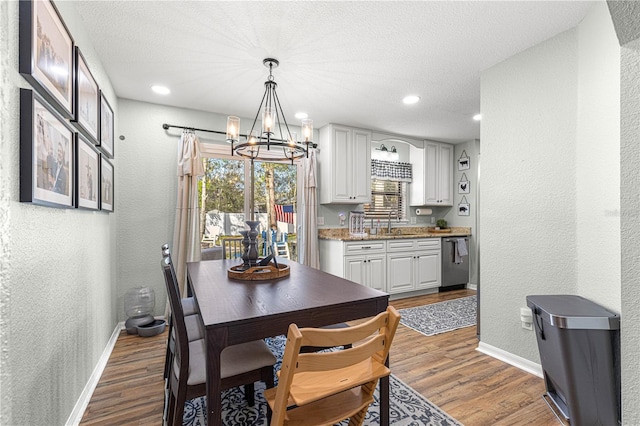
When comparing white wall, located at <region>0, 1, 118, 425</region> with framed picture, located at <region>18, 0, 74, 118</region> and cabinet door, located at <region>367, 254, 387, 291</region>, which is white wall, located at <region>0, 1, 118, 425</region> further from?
cabinet door, located at <region>367, 254, 387, 291</region>

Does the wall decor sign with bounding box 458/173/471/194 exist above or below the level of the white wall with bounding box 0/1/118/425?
above

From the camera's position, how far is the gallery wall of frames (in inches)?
46.9

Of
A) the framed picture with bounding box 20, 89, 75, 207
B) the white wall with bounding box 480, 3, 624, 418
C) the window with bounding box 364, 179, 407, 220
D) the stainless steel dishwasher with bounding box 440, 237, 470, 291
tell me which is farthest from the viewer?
the window with bounding box 364, 179, 407, 220

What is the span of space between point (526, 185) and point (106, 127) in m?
3.50

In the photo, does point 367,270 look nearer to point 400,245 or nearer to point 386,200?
point 400,245

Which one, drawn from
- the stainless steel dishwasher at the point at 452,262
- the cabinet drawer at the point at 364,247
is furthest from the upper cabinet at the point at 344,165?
the stainless steel dishwasher at the point at 452,262

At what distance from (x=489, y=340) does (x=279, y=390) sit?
232 centimetres

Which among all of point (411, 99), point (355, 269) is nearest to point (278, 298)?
point (355, 269)

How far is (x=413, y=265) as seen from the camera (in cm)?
452

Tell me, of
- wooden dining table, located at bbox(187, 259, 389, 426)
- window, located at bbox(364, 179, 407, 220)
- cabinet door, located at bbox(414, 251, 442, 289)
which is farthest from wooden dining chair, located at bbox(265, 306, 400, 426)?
window, located at bbox(364, 179, 407, 220)

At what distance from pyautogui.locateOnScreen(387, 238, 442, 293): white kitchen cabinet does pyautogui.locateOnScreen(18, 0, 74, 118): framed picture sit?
372 cm

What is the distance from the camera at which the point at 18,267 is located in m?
1.17

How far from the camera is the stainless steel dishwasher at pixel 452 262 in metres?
4.82

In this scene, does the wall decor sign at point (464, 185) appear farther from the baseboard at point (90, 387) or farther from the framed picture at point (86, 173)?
the baseboard at point (90, 387)
